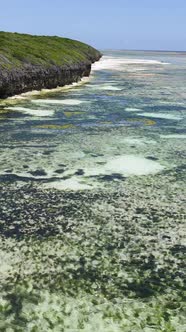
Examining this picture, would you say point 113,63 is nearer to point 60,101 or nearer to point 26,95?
point 26,95

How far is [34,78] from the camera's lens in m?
31.8

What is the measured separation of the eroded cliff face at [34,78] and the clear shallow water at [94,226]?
1050 centimetres

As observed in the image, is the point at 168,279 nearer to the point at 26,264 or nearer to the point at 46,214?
the point at 26,264

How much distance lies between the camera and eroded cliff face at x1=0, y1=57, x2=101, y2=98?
27.1m

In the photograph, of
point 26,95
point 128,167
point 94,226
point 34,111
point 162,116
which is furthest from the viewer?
point 26,95

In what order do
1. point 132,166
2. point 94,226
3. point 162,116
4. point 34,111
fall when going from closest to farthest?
point 94,226
point 132,166
point 162,116
point 34,111

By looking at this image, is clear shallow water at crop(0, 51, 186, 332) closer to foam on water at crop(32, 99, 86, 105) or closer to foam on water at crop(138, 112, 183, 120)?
foam on water at crop(138, 112, 183, 120)

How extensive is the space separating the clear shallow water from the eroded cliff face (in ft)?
34.4

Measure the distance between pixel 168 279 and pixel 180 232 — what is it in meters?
1.74

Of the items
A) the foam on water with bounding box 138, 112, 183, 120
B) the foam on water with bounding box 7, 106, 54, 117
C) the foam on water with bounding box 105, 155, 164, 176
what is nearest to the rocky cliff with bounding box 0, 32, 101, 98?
the foam on water with bounding box 7, 106, 54, 117

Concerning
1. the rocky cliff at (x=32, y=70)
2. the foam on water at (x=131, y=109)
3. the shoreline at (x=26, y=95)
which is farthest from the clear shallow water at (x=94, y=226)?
the rocky cliff at (x=32, y=70)

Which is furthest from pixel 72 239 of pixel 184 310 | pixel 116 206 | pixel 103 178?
pixel 103 178

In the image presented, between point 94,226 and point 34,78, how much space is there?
2493cm

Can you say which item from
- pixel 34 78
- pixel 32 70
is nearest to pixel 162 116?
pixel 34 78
